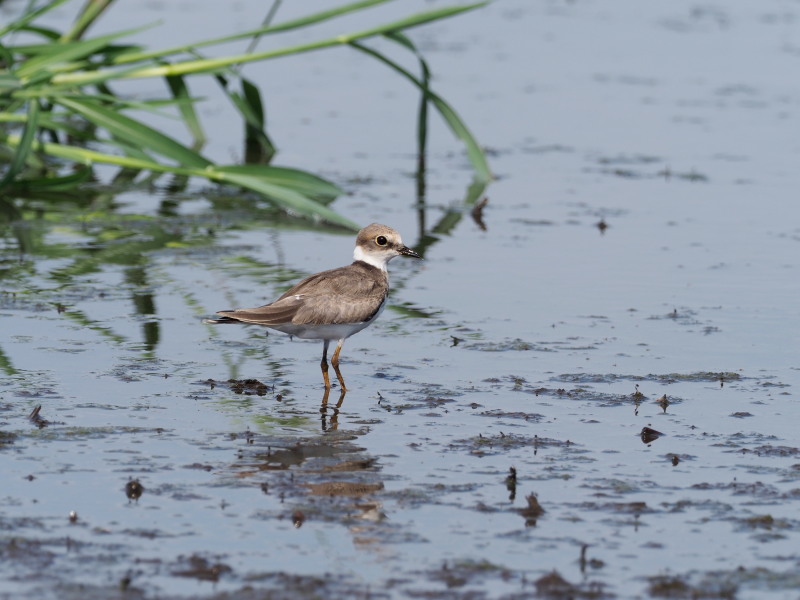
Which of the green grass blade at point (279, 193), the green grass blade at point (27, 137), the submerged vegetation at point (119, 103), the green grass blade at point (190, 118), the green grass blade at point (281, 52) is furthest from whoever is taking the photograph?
the green grass blade at point (190, 118)

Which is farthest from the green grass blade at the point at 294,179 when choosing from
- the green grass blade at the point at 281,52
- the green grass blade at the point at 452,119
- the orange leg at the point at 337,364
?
the orange leg at the point at 337,364

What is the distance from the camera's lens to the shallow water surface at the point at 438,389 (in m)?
5.61

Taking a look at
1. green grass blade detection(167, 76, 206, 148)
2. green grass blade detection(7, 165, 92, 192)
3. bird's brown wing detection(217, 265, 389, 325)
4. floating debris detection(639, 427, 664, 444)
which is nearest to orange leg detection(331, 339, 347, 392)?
bird's brown wing detection(217, 265, 389, 325)

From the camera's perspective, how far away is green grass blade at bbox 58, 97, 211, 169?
11383 millimetres

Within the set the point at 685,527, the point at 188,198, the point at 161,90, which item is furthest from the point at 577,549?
the point at 161,90

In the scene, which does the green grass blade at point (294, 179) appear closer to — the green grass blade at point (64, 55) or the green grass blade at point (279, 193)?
the green grass blade at point (279, 193)

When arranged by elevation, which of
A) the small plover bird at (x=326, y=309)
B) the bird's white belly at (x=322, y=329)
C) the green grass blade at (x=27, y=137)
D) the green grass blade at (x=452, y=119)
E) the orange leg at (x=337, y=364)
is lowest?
the orange leg at (x=337, y=364)

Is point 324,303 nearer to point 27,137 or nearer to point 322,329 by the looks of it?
point 322,329

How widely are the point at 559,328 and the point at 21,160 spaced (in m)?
4.49

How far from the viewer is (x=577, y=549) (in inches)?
225

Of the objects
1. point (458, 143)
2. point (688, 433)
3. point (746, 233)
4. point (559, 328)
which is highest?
point (458, 143)

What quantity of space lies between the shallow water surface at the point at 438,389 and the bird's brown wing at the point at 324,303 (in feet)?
1.31

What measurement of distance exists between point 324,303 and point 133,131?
13.2 feet

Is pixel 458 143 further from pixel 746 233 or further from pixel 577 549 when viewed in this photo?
pixel 577 549
